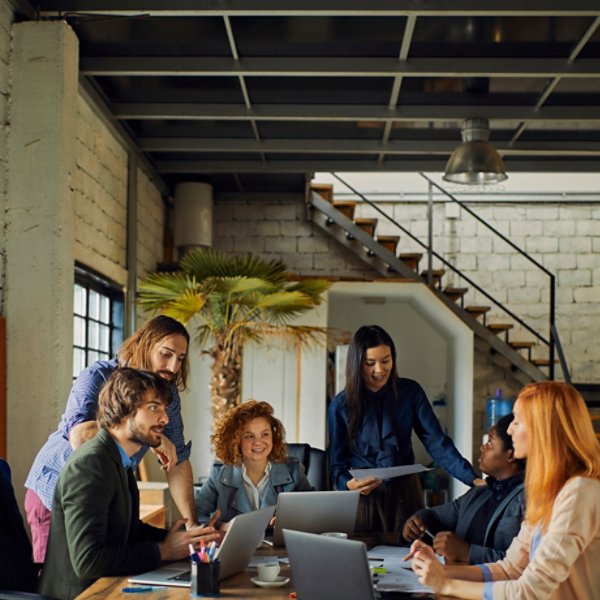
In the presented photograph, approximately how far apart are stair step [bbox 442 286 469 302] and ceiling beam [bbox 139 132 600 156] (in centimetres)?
218

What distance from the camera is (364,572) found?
2682 mm

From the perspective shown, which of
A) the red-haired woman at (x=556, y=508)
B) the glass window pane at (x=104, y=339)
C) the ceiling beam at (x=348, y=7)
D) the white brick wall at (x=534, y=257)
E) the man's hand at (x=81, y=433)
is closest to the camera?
the red-haired woman at (x=556, y=508)

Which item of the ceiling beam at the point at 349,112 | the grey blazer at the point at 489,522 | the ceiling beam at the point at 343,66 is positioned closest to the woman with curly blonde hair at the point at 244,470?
the grey blazer at the point at 489,522

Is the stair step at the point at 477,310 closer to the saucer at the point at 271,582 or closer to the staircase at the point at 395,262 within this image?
the staircase at the point at 395,262

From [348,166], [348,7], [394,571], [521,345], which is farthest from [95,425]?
[521,345]

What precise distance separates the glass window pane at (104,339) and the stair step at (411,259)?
11.6 ft

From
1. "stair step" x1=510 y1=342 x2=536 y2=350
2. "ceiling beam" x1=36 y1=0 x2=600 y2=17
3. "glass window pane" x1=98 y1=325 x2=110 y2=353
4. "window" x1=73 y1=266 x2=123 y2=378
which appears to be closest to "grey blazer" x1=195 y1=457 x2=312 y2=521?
"ceiling beam" x1=36 y1=0 x2=600 y2=17

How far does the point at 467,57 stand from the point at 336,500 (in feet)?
12.9

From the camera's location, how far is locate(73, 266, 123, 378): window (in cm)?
788

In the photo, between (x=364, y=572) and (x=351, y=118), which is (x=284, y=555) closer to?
(x=364, y=572)

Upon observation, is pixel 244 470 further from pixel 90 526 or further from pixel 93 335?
pixel 93 335

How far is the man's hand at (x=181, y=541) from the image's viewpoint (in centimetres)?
343

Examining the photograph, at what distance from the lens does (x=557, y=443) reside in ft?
9.03

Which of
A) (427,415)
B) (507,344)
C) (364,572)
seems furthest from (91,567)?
(507,344)
